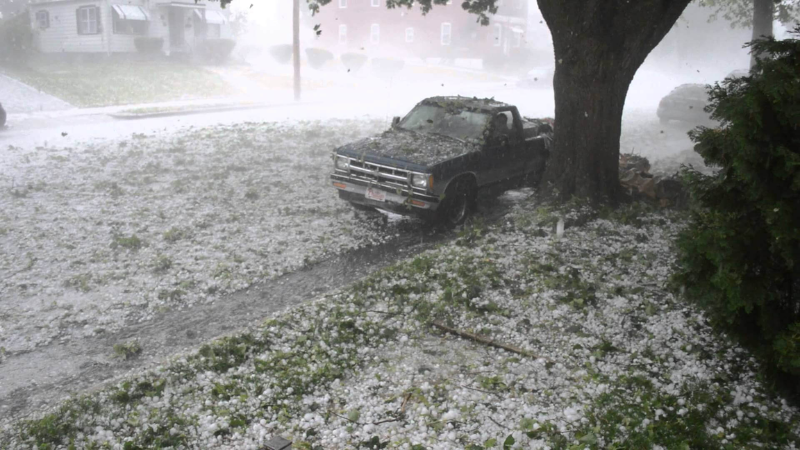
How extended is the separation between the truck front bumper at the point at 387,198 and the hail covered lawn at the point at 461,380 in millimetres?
1702

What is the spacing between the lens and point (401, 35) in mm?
53688

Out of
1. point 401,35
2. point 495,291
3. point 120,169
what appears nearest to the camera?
point 495,291

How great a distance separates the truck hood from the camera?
333 inches

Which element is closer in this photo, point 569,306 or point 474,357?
point 474,357

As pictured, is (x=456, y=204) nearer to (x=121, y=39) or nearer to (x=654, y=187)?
Result: (x=654, y=187)

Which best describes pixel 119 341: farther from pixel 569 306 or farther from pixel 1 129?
pixel 1 129

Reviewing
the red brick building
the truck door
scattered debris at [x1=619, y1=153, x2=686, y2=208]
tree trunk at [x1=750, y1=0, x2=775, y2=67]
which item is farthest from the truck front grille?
the red brick building

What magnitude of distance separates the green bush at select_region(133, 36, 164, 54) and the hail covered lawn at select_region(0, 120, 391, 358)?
23.3m

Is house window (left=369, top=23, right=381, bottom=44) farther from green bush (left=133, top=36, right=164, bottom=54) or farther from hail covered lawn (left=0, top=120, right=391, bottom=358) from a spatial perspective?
hail covered lawn (left=0, top=120, right=391, bottom=358)

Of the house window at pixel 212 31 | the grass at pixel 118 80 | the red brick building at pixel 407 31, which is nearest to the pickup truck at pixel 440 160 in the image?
the grass at pixel 118 80

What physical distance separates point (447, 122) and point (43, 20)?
3466 cm

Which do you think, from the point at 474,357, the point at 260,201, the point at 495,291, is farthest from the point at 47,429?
the point at 260,201

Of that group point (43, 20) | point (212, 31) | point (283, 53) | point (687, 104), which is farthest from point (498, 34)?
point (687, 104)

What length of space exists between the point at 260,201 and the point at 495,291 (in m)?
4.86
